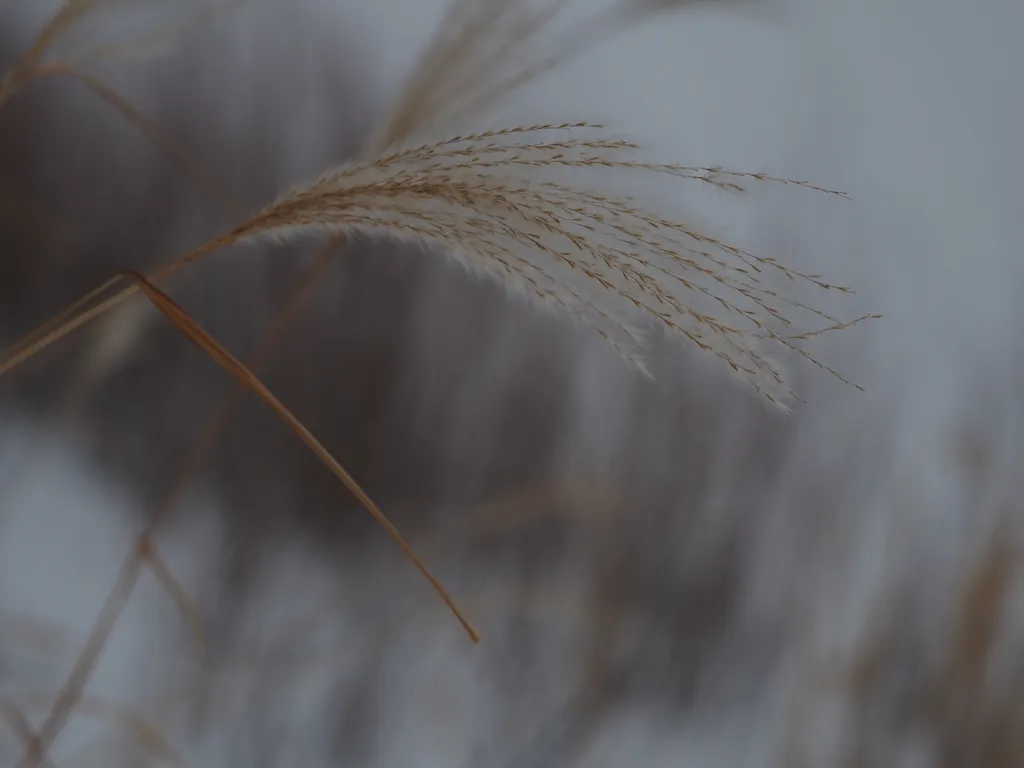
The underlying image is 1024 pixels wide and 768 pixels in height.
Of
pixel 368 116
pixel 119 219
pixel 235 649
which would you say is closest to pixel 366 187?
pixel 235 649

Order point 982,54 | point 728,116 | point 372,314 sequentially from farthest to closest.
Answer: point 982,54
point 728,116
point 372,314

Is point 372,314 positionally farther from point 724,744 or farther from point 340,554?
point 724,744

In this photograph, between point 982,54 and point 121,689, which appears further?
point 982,54

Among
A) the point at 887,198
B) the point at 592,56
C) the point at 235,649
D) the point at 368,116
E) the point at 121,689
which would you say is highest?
the point at 887,198

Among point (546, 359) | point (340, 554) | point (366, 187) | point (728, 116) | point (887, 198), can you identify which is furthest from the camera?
point (728, 116)

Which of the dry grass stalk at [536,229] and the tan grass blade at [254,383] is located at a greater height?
the dry grass stalk at [536,229]

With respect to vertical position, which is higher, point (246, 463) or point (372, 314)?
point (372, 314)

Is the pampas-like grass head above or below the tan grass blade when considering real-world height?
above

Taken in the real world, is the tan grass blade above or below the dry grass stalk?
below

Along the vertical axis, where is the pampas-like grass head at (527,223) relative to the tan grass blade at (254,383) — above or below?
above
